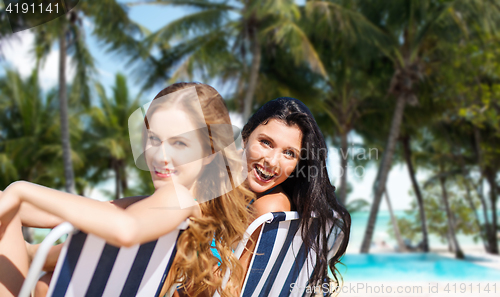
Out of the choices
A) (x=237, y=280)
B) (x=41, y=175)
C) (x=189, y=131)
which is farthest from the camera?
(x=41, y=175)

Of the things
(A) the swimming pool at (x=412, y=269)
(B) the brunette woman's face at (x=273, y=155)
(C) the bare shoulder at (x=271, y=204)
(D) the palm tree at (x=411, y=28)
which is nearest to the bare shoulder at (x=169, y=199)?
(C) the bare shoulder at (x=271, y=204)

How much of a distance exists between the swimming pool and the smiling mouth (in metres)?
8.59

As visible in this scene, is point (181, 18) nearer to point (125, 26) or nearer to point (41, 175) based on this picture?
point (125, 26)

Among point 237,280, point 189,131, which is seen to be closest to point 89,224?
point 189,131

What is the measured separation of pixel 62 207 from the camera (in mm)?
1099

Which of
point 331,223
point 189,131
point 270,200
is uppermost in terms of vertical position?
point 189,131

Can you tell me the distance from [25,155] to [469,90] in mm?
15344

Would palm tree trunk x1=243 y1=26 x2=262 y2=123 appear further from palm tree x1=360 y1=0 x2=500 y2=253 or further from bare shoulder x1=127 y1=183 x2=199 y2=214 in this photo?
bare shoulder x1=127 y1=183 x2=199 y2=214

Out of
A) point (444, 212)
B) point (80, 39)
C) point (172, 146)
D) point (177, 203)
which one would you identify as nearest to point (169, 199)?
point (177, 203)

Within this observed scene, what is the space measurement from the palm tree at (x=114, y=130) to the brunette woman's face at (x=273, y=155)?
15277 mm

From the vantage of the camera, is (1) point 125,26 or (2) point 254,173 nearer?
(2) point 254,173

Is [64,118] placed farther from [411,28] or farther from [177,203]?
[177,203]

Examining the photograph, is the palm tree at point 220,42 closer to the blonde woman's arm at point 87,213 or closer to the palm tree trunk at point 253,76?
the palm tree trunk at point 253,76

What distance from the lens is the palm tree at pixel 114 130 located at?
17344 mm
